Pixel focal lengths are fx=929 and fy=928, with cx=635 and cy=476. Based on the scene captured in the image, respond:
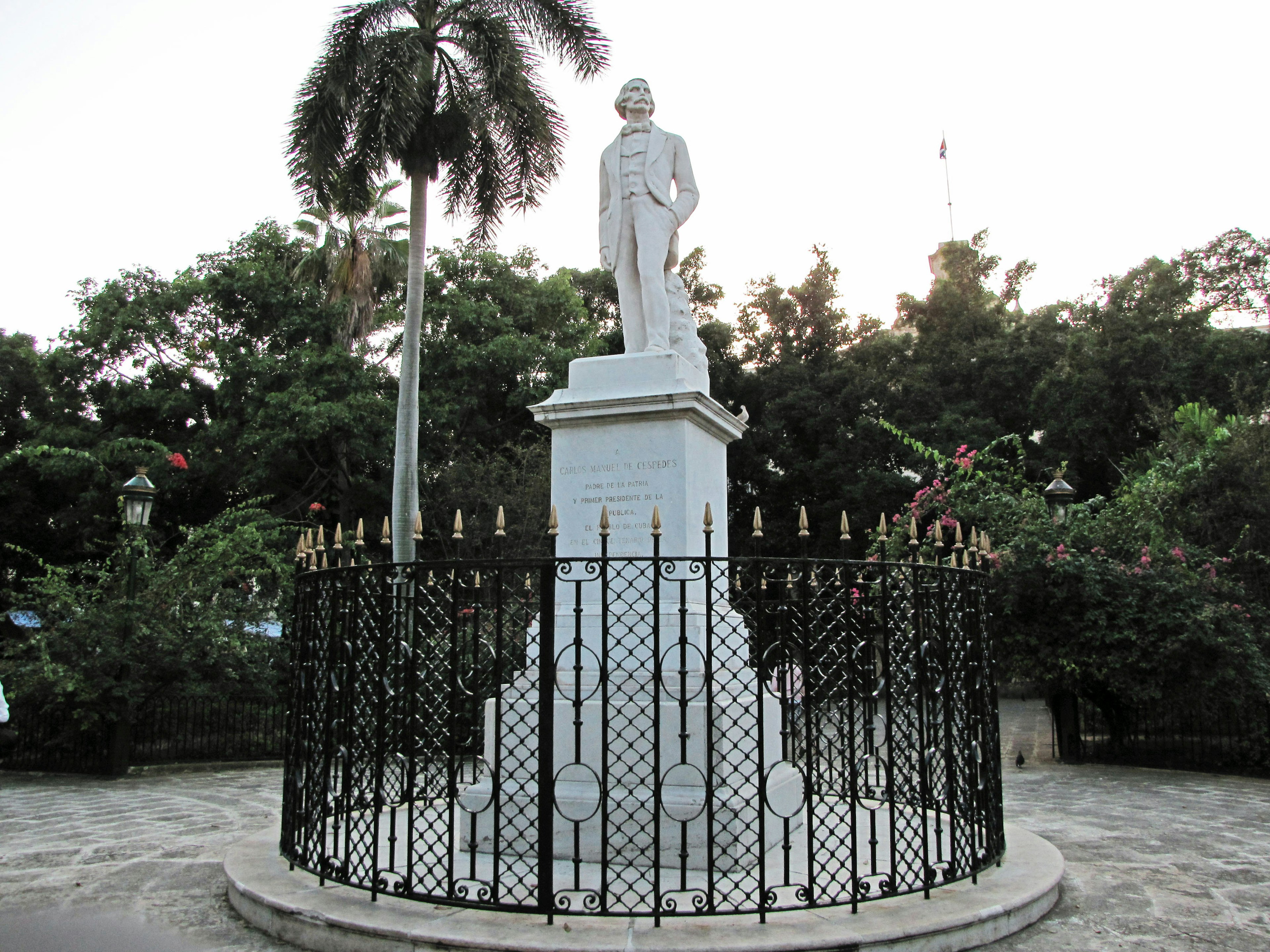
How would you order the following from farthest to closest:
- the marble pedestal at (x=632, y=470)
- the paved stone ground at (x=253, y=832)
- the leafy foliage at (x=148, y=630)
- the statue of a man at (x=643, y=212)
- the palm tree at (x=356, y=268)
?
the palm tree at (x=356, y=268) < the leafy foliage at (x=148, y=630) < the statue of a man at (x=643, y=212) < the marble pedestal at (x=632, y=470) < the paved stone ground at (x=253, y=832)

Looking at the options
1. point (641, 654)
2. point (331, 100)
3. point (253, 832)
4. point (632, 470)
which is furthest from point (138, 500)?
point (641, 654)

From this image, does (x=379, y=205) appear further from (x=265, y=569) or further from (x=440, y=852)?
(x=440, y=852)

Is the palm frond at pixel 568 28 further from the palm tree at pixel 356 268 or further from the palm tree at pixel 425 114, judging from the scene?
the palm tree at pixel 356 268

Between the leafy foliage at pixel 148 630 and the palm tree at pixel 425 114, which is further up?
the palm tree at pixel 425 114

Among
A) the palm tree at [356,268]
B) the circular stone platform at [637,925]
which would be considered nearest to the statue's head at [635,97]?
the circular stone platform at [637,925]

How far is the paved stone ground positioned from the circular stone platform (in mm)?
137

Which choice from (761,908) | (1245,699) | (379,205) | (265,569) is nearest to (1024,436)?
(1245,699)

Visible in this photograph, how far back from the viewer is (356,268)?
22359mm

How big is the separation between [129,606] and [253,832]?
5.93m

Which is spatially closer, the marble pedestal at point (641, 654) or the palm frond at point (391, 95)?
→ the marble pedestal at point (641, 654)

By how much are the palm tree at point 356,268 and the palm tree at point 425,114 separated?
5434 mm

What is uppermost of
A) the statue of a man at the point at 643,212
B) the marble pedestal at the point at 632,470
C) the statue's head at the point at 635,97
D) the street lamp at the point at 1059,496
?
the statue's head at the point at 635,97

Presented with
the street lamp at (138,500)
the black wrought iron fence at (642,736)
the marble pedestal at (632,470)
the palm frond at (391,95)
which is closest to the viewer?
the black wrought iron fence at (642,736)

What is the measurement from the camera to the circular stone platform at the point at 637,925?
398 cm
